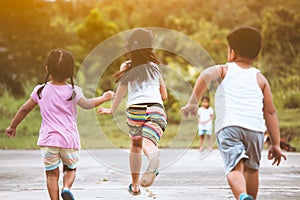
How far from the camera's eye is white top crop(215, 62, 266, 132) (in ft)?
16.3

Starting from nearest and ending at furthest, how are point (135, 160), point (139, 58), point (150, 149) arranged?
point (150, 149), point (139, 58), point (135, 160)

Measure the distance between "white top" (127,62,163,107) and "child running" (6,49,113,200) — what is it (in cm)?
67

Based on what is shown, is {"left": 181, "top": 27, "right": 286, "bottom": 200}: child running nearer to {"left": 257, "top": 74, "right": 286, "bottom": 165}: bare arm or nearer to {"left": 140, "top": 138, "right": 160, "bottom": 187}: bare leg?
{"left": 257, "top": 74, "right": 286, "bottom": 165}: bare arm

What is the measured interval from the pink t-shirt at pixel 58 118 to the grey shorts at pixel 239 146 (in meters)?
1.23

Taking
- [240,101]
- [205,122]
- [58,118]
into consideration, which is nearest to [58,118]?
[58,118]

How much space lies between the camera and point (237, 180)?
4.79 meters

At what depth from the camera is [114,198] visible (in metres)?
6.63

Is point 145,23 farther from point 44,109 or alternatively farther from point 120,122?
point 44,109

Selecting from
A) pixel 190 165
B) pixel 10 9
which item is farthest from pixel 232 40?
pixel 10 9

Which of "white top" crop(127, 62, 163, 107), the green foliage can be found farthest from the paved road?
the green foliage

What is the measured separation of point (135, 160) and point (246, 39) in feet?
6.52

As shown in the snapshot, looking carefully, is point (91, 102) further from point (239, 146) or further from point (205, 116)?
point (205, 116)

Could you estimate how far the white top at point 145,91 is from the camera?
20.8 ft

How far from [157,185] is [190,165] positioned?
262cm
